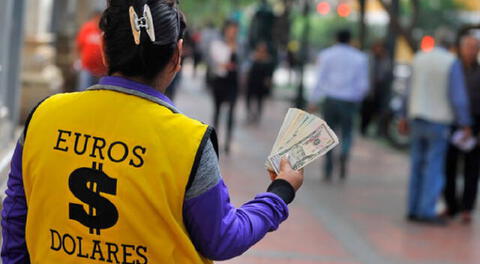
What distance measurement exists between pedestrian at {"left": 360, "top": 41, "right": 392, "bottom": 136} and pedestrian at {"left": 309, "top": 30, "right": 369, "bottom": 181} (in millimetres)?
5776

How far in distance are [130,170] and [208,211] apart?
22 centimetres

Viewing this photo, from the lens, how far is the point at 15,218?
9.09 feet

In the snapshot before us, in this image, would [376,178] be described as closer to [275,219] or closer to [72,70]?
[72,70]

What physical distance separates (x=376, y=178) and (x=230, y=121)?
7.41 feet

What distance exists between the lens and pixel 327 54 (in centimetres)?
1214

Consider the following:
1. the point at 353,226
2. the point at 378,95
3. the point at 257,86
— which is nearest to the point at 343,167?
the point at 353,226

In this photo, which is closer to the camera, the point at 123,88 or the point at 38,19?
the point at 123,88

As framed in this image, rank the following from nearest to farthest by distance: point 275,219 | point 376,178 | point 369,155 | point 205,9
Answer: point 275,219 → point 376,178 → point 369,155 → point 205,9

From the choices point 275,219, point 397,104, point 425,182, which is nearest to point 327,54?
point 425,182

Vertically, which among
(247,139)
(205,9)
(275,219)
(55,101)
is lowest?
(205,9)

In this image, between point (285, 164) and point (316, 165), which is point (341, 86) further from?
point (285, 164)

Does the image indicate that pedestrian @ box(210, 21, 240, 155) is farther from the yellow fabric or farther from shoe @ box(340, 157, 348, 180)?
the yellow fabric

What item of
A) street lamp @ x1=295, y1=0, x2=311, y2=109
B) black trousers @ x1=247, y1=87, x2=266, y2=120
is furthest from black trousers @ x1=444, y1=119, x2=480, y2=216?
black trousers @ x1=247, y1=87, x2=266, y2=120

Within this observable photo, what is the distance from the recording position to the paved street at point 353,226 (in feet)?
26.1
